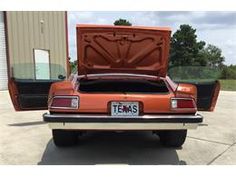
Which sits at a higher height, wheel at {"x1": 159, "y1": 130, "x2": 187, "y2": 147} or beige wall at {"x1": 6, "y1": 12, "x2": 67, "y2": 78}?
beige wall at {"x1": 6, "y1": 12, "x2": 67, "y2": 78}

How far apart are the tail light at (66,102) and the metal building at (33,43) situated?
8589 mm

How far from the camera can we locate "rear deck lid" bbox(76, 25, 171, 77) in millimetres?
4289

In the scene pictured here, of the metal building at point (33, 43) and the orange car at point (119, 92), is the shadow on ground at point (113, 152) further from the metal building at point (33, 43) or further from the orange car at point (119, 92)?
the metal building at point (33, 43)

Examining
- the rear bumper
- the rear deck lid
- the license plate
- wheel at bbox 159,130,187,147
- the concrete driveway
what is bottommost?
the concrete driveway

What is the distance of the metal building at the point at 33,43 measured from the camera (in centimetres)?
1373

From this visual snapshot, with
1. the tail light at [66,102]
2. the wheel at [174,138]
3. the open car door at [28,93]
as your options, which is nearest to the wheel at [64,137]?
the tail light at [66,102]

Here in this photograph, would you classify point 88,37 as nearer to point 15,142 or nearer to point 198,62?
point 15,142

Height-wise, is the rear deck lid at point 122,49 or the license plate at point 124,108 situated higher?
the rear deck lid at point 122,49

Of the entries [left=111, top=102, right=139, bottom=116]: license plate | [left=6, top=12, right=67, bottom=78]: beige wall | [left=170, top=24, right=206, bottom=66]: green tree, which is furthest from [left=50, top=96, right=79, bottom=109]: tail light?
[left=170, top=24, right=206, bottom=66]: green tree

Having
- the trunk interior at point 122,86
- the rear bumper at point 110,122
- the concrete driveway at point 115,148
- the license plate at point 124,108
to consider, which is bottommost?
the concrete driveway at point 115,148

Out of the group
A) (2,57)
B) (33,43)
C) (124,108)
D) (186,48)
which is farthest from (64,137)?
(186,48)

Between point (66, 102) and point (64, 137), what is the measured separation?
0.91 m

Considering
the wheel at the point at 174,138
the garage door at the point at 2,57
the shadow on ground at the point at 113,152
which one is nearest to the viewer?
the shadow on ground at the point at 113,152

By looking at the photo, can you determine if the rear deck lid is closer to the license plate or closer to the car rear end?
the car rear end
